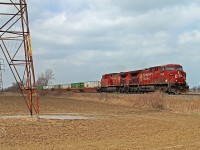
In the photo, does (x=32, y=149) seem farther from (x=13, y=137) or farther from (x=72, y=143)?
(x=13, y=137)

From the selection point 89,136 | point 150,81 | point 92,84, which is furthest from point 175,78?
point 92,84

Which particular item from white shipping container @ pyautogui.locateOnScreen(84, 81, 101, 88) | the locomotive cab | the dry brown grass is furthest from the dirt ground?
white shipping container @ pyautogui.locateOnScreen(84, 81, 101, 88)

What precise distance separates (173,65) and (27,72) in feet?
89.7

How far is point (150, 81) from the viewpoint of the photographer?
154 ft

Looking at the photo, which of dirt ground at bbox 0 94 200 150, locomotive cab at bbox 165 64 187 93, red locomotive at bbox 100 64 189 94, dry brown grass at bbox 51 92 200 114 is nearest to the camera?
dirt ground at bbox 0 94 200 150

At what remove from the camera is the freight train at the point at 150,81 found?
4125 cm

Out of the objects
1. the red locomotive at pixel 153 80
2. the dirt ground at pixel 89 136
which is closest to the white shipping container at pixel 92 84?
the red locomotive at pixel 153 80

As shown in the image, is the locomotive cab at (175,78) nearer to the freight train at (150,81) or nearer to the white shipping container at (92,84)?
the freight train at (150,81)

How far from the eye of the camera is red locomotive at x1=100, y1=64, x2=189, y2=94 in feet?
135

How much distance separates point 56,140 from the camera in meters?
13.1

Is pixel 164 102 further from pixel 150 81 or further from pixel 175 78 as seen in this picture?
pixel 150 81

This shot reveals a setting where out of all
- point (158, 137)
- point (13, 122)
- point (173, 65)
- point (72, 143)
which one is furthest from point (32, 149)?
point (173, 65)

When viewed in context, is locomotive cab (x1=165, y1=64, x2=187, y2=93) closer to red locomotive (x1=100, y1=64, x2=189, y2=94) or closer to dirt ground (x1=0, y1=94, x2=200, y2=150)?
red locomotive (x1=100, y1=64, x2=189, y2=94)

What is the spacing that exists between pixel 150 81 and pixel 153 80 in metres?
0.96
